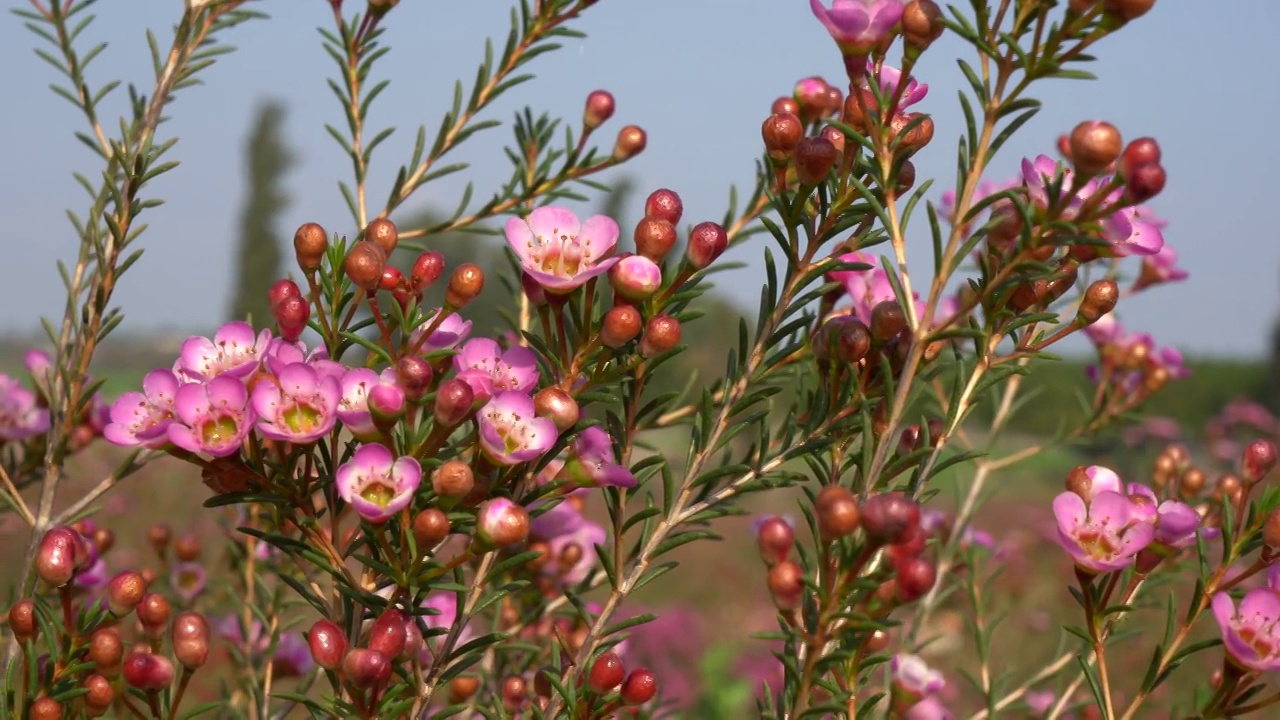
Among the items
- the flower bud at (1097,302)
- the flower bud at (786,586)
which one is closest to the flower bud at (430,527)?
the flower bud at (786,586)

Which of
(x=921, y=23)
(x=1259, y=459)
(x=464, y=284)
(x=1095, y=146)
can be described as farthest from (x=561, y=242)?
(x=1259, y=459)

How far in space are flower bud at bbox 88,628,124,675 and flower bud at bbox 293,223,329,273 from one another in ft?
1.61

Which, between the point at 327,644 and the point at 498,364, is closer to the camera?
the point at 327,644

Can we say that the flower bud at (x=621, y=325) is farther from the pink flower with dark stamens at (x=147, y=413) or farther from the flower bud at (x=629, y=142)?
the flower bud at (x=629, y=142)

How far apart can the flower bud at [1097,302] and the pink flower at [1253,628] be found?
1.13 feet

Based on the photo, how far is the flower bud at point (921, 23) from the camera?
1037 mm

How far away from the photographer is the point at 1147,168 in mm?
910

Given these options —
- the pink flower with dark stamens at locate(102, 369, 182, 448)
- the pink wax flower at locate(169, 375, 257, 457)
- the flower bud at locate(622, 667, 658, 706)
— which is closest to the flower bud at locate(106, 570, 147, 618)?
the pink flower with dark stamens at locate(102, 369, 182, 448)

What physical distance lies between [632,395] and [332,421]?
36cm

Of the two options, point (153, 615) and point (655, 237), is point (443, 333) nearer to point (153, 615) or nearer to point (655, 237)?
point (655, 237)

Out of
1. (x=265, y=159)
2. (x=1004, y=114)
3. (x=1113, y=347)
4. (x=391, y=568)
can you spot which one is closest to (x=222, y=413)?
(x=391, y=568)

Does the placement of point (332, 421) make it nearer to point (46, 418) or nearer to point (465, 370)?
point (465, 370)

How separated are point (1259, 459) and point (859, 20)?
868 mm

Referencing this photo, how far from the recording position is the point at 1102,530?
1159 millimetres
